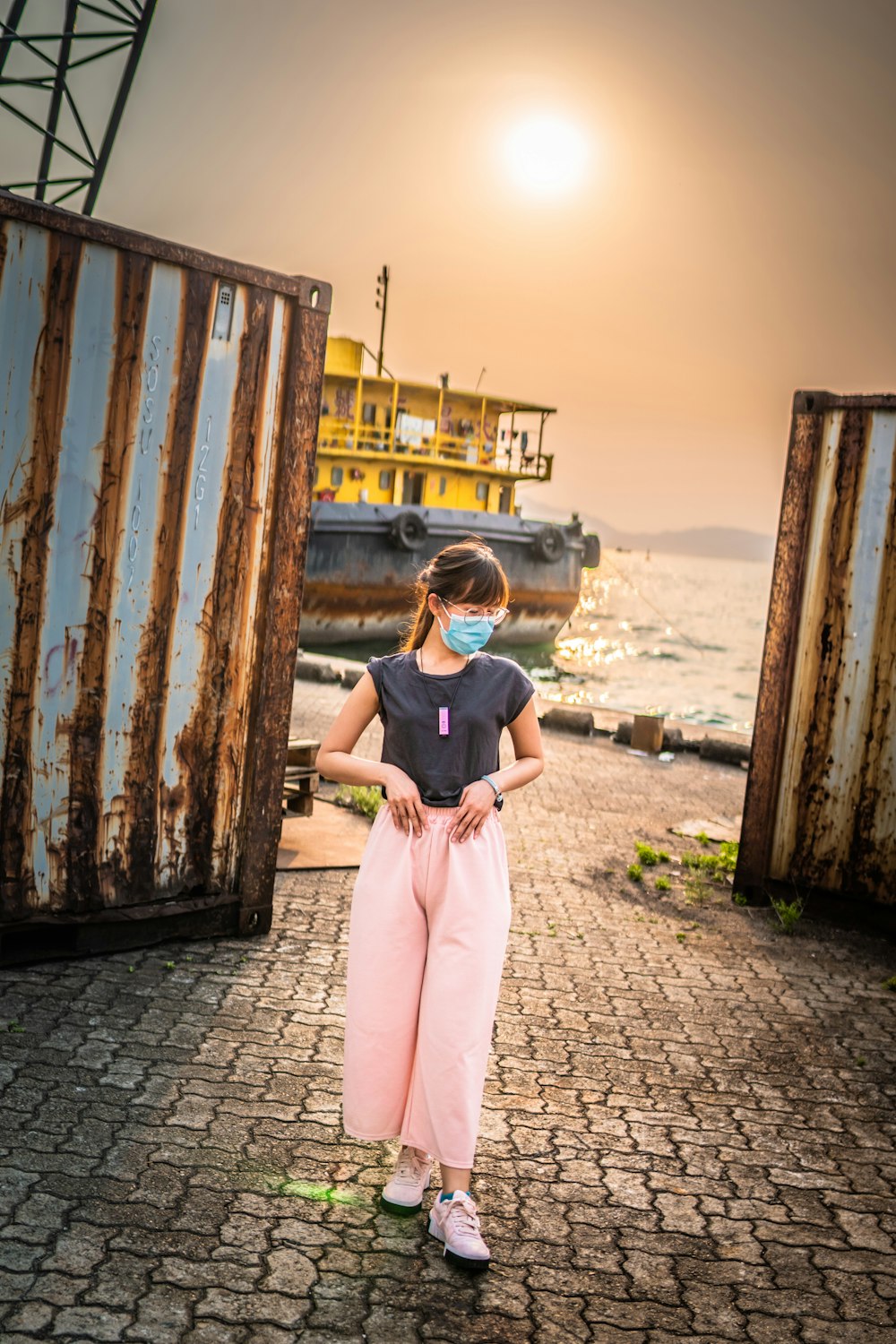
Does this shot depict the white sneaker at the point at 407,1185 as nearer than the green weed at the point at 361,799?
Yes

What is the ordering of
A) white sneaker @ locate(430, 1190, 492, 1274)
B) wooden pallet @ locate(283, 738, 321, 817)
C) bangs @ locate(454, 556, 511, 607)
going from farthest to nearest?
wooden pallet @ locate(283, 738, 321, 817), bangs @ locate(454, 556, 511, 607), white sneaker @ locate(430, 1190, 492, 1274)

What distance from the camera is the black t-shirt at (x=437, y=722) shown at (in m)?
3.03

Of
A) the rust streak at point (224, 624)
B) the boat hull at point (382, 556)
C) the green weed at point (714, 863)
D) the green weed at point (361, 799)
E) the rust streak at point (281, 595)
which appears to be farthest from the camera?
the boat hull at point (382, 556)

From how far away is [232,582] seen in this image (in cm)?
487

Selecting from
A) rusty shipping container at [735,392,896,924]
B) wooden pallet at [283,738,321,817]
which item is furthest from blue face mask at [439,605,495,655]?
wooden pallet at [283,738,321,817]

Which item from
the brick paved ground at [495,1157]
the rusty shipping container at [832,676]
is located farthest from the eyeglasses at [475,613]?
the rusty shipping container at [832,676]

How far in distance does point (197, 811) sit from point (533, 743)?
7.03ft

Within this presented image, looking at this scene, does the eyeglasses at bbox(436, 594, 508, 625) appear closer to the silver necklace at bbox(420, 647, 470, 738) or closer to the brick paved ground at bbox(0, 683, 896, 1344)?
the silver necklace at bbox(420, 647, 470, 738)

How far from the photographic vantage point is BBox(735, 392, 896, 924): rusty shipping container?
20.1ft

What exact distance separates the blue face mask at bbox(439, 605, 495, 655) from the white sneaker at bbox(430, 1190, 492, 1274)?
1.37m

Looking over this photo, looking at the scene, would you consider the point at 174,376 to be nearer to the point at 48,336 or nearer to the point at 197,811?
the point at 48,336

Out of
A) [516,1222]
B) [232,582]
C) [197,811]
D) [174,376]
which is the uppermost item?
[174,376]

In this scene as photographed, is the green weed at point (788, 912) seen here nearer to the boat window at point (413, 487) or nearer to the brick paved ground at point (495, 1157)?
the brick paved ground at point (495, 1157)

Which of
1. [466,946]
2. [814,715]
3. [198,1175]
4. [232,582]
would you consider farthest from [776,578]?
[198,1175]
